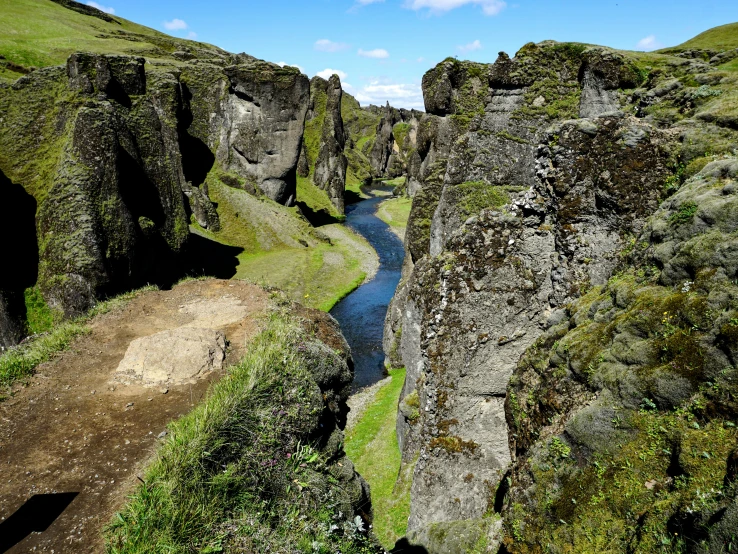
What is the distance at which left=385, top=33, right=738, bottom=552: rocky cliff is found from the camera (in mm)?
6773

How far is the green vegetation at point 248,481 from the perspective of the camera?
23.1ft

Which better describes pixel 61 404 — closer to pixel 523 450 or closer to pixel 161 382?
pixel 161 382

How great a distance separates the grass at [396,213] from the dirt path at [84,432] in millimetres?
65703

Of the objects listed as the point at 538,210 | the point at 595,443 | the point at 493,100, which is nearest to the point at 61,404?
the point at 595,443

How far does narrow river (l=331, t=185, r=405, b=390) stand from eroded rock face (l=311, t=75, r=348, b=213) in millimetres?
16613

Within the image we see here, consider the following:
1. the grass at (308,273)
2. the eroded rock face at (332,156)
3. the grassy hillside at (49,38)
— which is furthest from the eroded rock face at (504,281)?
the eroded rock face at (332,156)

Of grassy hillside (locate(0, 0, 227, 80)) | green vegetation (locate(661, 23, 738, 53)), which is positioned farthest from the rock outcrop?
green vegetation (locate(661, 23, 738, 53))

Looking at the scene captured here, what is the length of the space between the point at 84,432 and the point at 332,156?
295ft

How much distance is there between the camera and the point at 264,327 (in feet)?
49.4

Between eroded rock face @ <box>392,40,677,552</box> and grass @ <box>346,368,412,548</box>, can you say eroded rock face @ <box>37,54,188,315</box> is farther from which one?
eroded rock face @ <box>392,40,677,552</box>

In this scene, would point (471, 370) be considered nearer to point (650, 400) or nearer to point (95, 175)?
point (650, 400)

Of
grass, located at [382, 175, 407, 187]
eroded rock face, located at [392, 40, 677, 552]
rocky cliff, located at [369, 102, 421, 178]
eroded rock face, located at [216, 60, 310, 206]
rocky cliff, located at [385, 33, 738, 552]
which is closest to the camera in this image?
rocky cliff, located at [385, 33, 738, 552]

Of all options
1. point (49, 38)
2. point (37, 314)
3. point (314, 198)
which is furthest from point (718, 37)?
point (49, 38)

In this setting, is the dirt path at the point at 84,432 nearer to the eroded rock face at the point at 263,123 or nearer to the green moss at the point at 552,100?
the green moss at the point at 552,100
